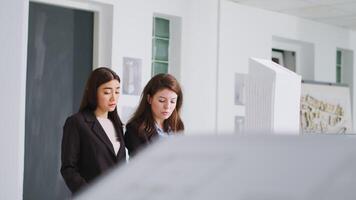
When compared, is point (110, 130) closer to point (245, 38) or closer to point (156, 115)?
point (156, 115)

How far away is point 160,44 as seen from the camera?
643cm

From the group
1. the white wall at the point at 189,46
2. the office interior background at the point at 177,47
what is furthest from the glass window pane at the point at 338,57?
the white wall at the point at 189,46

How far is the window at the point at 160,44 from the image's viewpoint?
6.36 metres

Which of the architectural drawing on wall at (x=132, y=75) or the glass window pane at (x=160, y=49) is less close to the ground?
→ the glass window pane at (x=160, y=49)

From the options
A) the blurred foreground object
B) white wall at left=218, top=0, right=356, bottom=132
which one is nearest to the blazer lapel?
the blurred foreground object

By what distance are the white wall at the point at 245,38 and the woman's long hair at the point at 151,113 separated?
3.82m

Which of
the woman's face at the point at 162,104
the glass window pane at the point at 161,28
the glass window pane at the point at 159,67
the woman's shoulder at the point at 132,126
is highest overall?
the glass window pane at the point at 161,28

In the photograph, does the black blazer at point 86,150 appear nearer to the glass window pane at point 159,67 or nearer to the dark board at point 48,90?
the dark board at point 48,90

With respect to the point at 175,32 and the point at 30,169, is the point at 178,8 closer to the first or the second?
the point at 175,32

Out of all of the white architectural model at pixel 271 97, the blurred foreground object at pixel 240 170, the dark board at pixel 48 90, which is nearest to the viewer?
the blurred foreground object at pixel 240 170

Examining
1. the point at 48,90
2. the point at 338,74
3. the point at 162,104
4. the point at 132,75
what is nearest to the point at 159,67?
the point at 132,75

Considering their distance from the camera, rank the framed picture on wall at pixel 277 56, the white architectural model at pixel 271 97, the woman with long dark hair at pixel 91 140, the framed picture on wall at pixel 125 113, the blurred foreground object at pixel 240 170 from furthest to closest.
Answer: the framed picture on wall at pixel 277 56 < the framed picture on wall at pixel 125 113 < the white architectural model at pixel 271 97 < the woman with long dark hair at pixel 91 140 < the blurred foreground object at pixel 240 170

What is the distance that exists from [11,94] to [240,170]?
444 cm

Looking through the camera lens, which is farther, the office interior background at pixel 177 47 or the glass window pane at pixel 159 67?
the glass window pane at pixel 159 67
